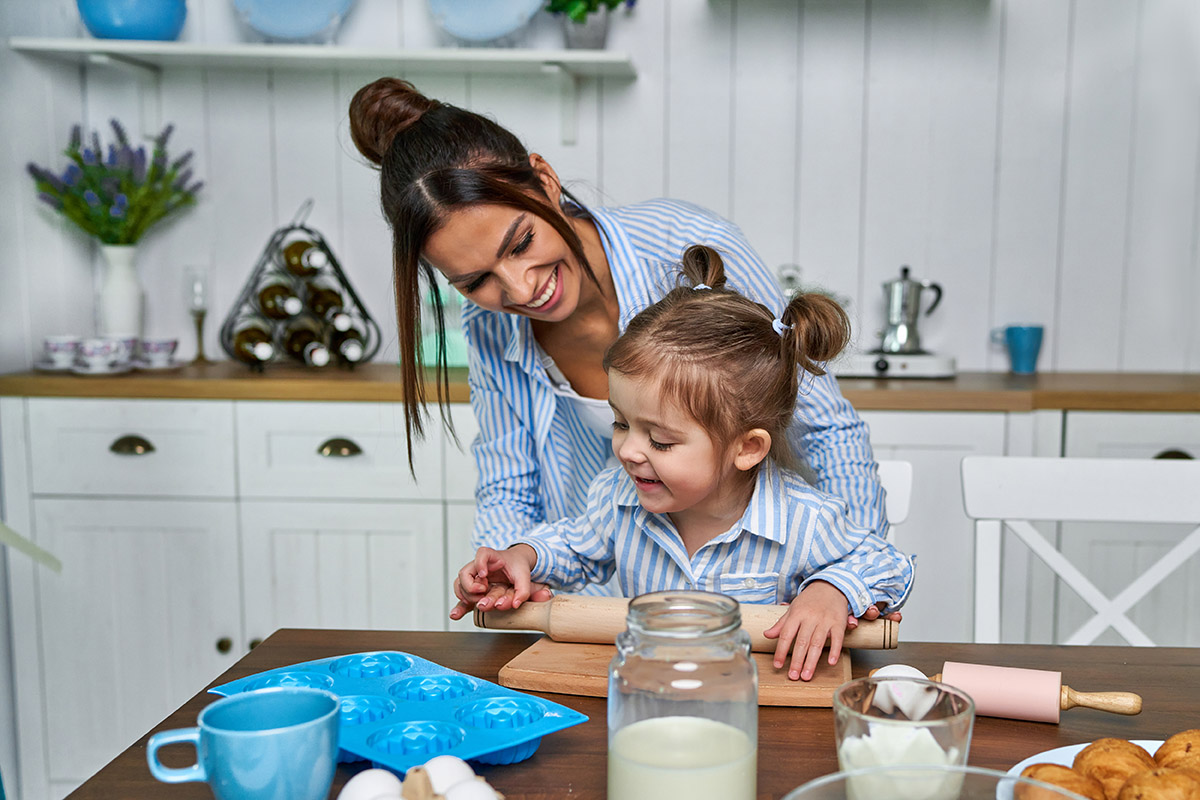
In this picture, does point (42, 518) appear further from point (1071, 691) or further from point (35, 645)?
point (1071, 691)

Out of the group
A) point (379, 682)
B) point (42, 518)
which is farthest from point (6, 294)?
point (379, 682)

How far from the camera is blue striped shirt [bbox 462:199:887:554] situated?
4.07 ft

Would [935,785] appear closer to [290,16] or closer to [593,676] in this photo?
[593,676]

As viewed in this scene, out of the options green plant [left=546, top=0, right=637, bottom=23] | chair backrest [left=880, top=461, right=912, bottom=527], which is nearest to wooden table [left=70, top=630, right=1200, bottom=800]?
chair backrest [left=880, top=461, right=912, bottom=527]

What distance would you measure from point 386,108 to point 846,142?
1.62 meters

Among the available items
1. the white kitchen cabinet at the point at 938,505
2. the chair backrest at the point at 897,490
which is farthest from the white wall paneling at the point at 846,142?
the chair backrest at the point at 897,490

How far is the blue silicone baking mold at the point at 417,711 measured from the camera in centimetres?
71

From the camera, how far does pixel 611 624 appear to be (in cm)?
95

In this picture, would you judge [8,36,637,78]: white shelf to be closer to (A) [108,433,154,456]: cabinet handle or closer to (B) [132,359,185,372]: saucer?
(B) [132,359,185,372]: saucer

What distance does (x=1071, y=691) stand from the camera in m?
0.81

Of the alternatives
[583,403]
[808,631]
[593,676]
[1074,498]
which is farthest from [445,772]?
[1074,498]

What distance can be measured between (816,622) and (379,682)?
383 mm

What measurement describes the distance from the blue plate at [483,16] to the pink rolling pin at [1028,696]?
6.63 ft

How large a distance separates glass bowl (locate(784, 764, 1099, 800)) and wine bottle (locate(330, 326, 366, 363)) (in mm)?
2062
